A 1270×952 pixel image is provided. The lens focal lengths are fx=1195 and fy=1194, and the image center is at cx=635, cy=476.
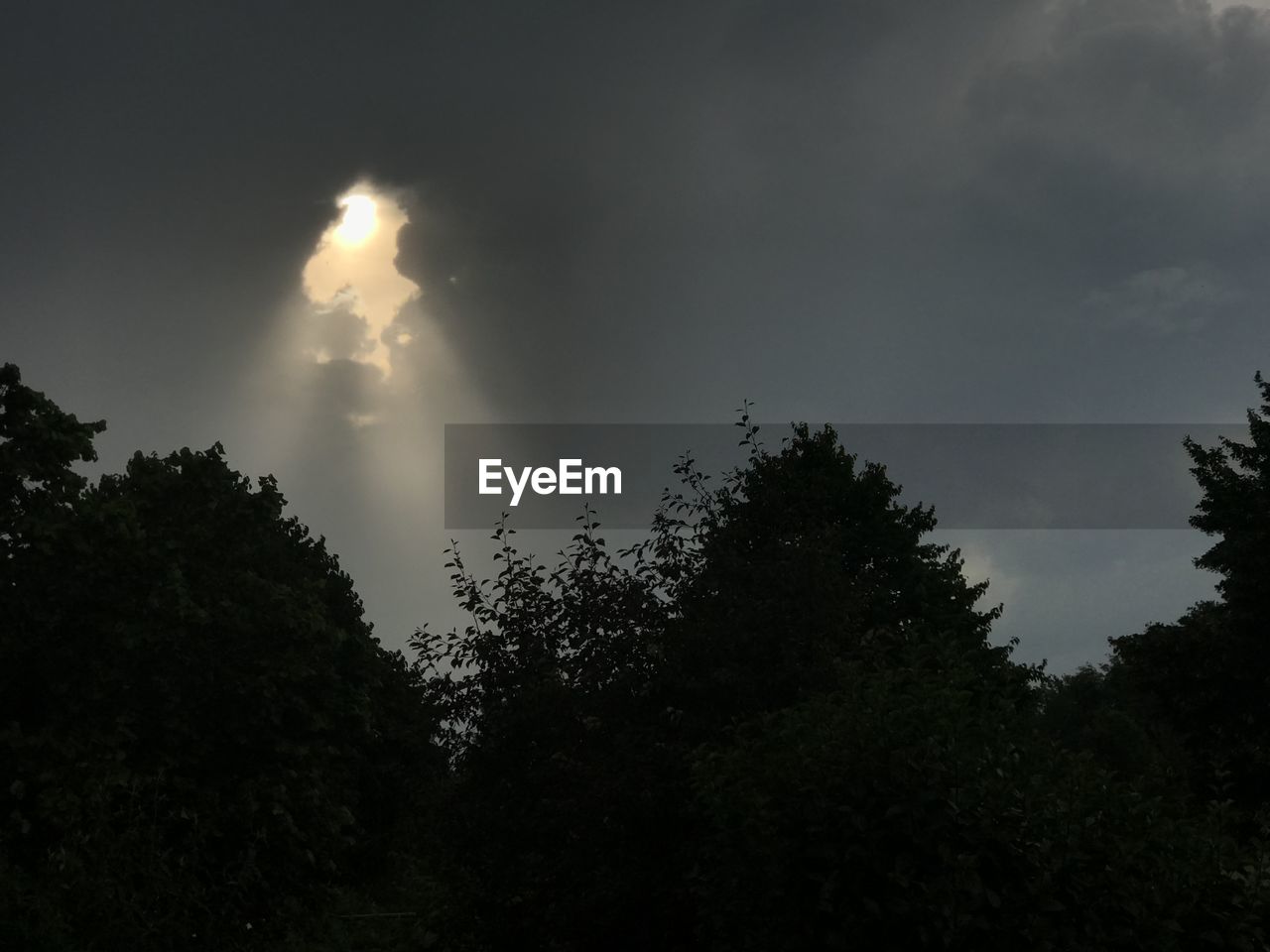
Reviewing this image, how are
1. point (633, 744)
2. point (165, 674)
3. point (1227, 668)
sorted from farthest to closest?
point (1227, 668) → point (165, 674) → point (633, 744)

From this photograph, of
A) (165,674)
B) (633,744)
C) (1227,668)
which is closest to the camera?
(633,744)

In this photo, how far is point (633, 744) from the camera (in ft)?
44.5

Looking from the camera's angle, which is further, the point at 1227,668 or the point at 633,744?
the point at 1227,668

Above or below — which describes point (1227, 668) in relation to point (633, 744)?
above

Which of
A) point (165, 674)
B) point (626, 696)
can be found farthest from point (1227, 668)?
point (165, 674)

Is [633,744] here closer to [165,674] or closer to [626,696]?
[626,696]

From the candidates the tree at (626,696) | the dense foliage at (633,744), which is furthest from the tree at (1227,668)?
the tree at (626,696)

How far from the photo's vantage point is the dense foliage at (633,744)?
318 inches

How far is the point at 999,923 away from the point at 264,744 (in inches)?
918

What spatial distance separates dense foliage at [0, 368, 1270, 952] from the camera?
26.5 ft

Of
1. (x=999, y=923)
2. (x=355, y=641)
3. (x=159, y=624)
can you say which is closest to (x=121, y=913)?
(x=999, y=923)

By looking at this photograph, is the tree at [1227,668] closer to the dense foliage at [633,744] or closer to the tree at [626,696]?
the dense foliage at [633,744]

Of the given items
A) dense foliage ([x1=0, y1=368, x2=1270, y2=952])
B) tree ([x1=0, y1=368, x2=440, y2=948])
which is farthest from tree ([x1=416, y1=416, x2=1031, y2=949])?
tree ([x1=0, y1=368, x2=440, y2=948])

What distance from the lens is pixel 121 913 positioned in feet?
44.3
